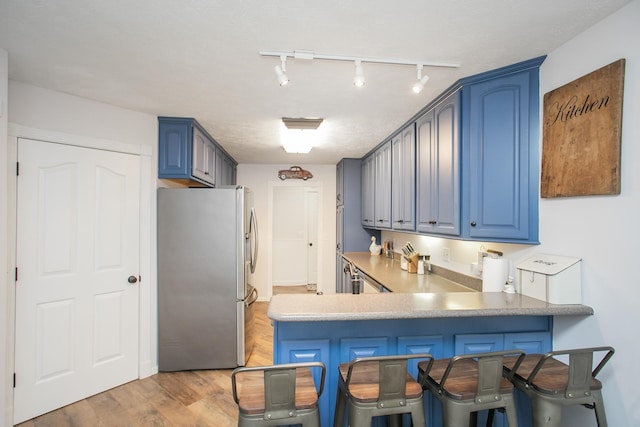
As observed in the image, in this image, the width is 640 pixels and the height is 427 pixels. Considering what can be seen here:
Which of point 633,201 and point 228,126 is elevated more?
point 228,126

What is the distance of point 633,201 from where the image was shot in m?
1.25

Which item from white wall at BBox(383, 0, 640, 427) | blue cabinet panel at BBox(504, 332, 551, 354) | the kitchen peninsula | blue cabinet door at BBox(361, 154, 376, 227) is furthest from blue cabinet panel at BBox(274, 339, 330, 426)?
blue cabinet door at BBox(361, 154, 376, 227)

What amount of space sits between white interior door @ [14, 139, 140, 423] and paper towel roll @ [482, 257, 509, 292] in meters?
2.84

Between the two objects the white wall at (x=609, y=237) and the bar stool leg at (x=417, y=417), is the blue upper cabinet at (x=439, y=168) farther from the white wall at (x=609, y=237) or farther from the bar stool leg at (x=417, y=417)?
the bar stool leg at (x=417, y=417)

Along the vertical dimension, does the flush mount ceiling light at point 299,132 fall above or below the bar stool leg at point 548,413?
above

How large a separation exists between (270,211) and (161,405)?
3.18 meters

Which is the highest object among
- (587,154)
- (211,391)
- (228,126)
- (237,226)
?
(228,126)

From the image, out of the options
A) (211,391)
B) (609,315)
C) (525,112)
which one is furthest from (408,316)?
(211,391)

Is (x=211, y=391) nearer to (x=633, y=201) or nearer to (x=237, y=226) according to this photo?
(x=237, y=226)

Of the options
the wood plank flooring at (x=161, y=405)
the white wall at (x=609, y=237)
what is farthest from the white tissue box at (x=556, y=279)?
the wood plank flooring at (x=161, y=405)

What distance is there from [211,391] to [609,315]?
107 inches

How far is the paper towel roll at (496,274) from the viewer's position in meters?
1.88

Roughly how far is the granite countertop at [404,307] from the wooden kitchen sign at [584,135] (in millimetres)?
608

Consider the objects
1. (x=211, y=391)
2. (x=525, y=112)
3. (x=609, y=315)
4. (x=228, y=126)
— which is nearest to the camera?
(x=609, y=315)
